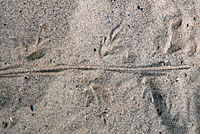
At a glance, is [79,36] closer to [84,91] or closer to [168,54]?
[84,91]

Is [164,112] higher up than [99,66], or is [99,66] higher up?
[99,66]

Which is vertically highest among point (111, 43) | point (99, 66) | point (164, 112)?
point (111, 43)

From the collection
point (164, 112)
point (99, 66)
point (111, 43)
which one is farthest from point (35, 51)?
point (164, 112)

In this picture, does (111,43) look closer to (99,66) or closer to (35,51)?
(99,66)

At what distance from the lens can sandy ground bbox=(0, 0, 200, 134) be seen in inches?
86.8

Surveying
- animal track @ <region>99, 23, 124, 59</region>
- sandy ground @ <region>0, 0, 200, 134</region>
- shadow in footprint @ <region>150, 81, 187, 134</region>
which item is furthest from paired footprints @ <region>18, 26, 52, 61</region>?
shadow in footprint @ <region>150, 81, 187, 134</region>

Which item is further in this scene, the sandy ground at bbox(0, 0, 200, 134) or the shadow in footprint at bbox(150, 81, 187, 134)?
the shadow in footprint at bbox(150, 81, 187, 134)

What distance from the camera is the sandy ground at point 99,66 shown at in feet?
7.23

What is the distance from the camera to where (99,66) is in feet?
7.43

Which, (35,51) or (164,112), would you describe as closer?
(35,51)

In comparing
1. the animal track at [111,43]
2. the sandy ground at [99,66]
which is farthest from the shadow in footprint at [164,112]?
the animal track at [111,43]

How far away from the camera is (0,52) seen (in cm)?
218

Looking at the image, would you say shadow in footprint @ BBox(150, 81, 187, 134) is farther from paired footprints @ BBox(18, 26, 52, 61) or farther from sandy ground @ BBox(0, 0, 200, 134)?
paired footprints @ BBox(18, 26, 52, 61)

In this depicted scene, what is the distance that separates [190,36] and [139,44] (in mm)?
527
